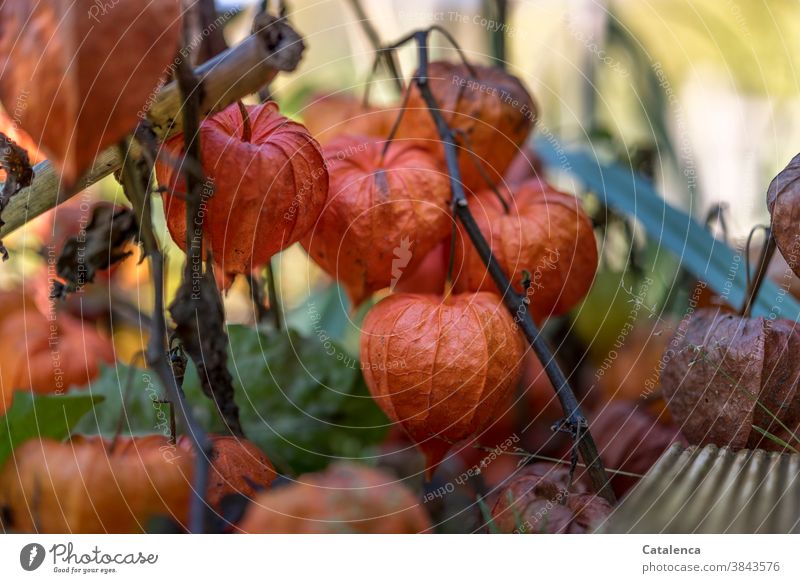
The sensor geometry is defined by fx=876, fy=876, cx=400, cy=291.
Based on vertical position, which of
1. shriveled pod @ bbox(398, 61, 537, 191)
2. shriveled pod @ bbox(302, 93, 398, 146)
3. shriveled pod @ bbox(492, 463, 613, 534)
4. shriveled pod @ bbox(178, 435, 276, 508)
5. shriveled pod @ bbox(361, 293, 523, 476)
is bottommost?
shriveled pod @ bbox(492, 463, 613, 534)

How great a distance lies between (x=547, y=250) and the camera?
12.4 inches

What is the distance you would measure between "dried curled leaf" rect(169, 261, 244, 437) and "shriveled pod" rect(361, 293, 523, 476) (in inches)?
1.9

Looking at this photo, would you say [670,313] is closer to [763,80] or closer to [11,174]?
[763,80]

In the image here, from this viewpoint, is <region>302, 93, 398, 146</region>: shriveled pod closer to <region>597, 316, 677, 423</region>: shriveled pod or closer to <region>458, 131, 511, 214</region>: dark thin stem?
<region>458, 131, 511, 214</region>: dark thin stem

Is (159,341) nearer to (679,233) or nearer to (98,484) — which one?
(98,484)

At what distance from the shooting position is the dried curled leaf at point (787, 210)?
0.27 m

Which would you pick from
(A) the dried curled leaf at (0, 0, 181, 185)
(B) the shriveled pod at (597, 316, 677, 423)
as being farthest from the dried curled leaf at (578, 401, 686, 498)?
(A) the dried curled leaf at (0, 0, 181, 185)

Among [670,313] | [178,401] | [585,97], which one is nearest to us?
[178,401]

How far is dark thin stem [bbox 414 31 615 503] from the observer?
287mm

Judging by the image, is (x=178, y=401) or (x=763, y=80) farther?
(x=763, y=80)

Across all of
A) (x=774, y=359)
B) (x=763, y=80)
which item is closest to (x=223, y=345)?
(x=774, y=359)

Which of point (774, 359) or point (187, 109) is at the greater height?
point (187, 109)

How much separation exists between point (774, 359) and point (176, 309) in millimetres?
193

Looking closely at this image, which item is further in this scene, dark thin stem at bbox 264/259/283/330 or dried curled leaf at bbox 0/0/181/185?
dark thin stem at bbox 264/259/283/330
